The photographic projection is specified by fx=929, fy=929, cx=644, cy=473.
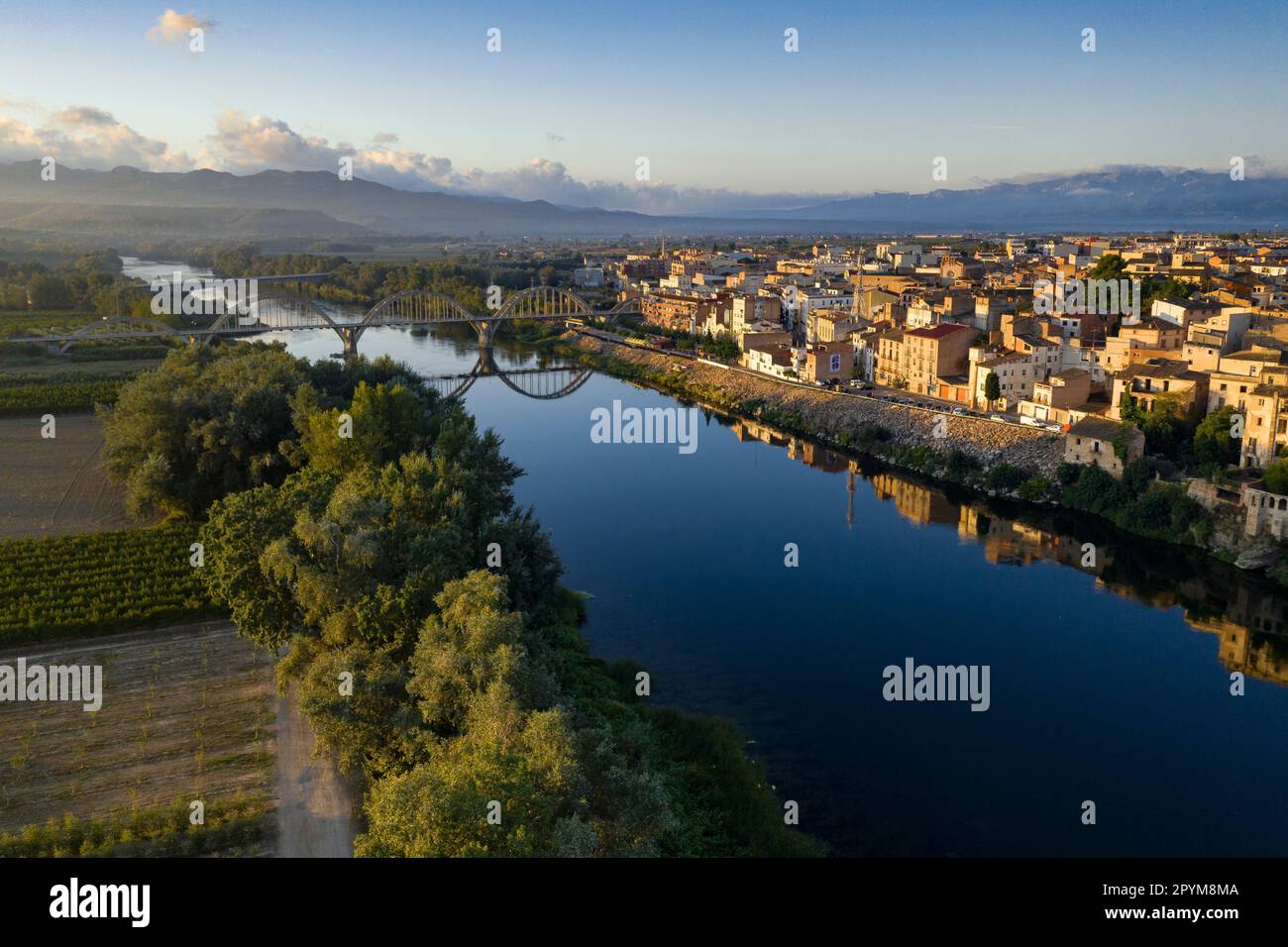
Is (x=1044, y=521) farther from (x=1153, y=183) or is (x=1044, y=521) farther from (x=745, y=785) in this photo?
(x=1153, y=183)

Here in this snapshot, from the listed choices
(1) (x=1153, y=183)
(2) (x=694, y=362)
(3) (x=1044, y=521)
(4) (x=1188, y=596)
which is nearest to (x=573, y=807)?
(4) (x=1188, y=596)

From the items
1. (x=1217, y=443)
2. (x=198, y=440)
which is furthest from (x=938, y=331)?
(x=198, y=440)

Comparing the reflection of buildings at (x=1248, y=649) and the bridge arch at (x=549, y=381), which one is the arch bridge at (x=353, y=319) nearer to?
the bridge arch at (x=549, y=381)

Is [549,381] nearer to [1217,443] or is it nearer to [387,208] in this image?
[1217,443]

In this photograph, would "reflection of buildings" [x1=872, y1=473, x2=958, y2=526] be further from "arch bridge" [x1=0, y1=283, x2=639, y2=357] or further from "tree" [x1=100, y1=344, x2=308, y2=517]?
"arch bridge" [x1=0, y1=283, x2=639, y2=357]

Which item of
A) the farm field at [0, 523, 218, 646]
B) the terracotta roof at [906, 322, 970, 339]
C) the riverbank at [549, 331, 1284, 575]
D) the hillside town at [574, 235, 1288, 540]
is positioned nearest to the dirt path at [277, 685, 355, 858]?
the farm field at [0, 523, 218, 646]

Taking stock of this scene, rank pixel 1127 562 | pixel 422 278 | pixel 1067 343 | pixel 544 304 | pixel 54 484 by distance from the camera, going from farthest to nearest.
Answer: pixel 422 278 < pixel 544 304 < pixel 1067 343 < pixel 54 484 < pixel 1127 562
